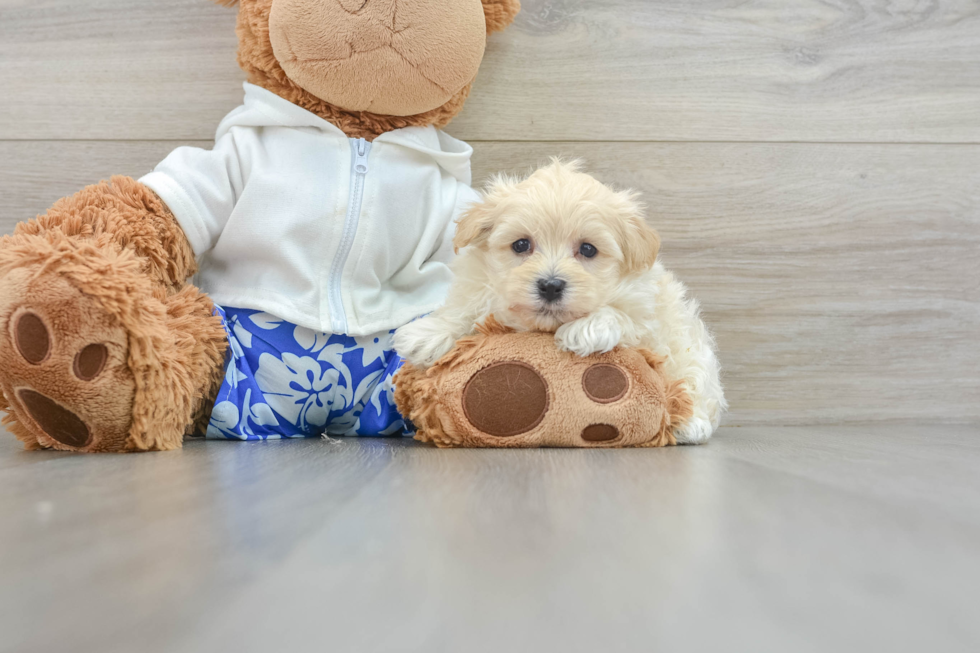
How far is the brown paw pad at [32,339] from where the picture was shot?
0.76 metres

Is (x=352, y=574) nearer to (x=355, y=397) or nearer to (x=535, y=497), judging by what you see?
(x=535, y=497)

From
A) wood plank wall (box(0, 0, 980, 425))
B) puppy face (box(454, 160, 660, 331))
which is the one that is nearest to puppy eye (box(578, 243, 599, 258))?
puppy face (box(454, 160, 660, 331))

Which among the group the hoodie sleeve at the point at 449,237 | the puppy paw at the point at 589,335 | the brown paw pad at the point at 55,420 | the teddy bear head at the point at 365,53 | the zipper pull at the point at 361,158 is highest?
the teddy bear head at the point at 365,53

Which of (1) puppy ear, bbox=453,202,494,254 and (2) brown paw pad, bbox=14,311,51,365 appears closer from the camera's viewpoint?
(2) brown paw pad, bbox=14,311,51,365

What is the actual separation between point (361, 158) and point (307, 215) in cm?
12

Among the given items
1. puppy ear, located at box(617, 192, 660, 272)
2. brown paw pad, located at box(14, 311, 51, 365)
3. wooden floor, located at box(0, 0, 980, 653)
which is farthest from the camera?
puppy ear, located at box(617, 192, 660, 272)

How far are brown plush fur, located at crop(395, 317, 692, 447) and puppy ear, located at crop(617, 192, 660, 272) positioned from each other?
114 mm

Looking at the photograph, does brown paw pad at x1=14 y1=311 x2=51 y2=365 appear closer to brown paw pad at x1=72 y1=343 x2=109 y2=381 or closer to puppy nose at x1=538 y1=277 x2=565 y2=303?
brown paw pad at x1=72 y1=343 x2=109 y2=381

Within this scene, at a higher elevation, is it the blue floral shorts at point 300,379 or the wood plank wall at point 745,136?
the wood plank wall at point 745,136

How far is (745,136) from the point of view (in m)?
1.27

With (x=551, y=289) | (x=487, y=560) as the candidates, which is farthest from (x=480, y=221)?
(x=487, y=560)

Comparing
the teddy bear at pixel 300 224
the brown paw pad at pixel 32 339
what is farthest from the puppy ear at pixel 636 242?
the brown paw pad at pixel 32 339

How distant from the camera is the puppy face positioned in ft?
2.78

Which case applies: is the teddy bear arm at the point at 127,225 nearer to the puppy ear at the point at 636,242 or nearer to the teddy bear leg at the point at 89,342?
the teddy bear leg at the point at 89,342
